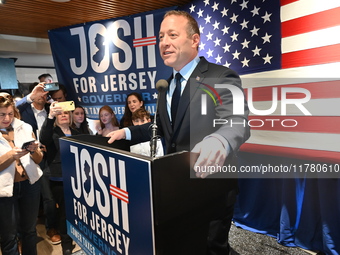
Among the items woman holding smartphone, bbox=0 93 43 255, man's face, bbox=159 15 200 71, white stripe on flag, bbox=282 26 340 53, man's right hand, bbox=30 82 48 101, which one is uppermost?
white stripe on flag, bbox=282 26 340 53

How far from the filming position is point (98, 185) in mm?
884

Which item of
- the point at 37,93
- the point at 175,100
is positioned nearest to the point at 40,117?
the point at 37,93

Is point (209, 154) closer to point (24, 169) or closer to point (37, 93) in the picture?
point (24, 169)

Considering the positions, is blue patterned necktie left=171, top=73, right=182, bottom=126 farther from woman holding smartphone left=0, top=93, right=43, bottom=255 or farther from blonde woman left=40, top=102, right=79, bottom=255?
blonde woman left=40, top=102, right=79, bottom=255

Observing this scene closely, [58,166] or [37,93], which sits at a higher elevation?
[37,93]

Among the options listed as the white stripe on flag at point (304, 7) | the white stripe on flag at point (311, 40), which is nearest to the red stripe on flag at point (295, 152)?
the white stripe on flag at point (311, 40)

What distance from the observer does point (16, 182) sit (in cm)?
193

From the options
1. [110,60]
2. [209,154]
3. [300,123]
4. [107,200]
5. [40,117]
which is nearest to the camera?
[209,154]

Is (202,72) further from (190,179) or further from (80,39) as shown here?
(80,39)

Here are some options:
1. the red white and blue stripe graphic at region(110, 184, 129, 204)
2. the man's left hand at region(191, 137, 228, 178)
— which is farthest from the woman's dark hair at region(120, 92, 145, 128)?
the man's left hand at region(191, 137, 228, 178)

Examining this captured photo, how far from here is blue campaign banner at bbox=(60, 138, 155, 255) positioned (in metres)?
0.71

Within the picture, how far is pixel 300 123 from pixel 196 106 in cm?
152

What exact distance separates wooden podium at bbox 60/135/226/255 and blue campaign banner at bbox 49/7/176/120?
2434 mm

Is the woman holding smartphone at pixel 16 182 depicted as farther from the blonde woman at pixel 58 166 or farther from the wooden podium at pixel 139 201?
the wooden podium at pixel 139 201
